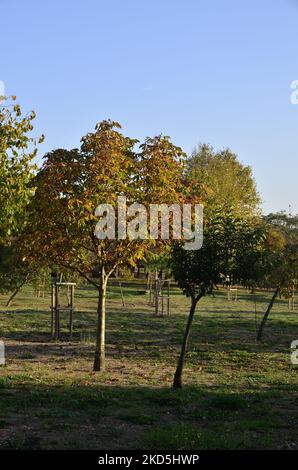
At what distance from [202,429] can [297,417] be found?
8.32 feet

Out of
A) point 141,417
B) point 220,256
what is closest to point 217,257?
point 220,256

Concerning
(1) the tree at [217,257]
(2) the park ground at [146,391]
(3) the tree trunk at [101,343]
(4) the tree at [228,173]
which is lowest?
(2) the park ground at [146,391]

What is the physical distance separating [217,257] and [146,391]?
3671 mm

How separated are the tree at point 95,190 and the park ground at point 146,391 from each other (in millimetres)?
2484

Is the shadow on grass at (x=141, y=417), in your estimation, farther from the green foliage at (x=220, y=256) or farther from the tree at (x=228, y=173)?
the tree at (x=228, y=173)

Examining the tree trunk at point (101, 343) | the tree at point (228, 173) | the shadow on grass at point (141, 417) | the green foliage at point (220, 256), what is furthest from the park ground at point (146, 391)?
the tree at point (228, 173)

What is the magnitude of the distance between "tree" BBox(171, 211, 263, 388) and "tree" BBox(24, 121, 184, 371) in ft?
6.15

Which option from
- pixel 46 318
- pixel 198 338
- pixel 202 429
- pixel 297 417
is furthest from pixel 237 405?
pixel 46 318

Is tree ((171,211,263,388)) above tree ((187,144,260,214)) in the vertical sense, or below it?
below

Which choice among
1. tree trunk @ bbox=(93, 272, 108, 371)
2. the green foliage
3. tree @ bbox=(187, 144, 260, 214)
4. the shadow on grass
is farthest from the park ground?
tree @ bbox=(187, 144, 260, 214)

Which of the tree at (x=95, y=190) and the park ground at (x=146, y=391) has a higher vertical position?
the tree at (x=95, y=190)

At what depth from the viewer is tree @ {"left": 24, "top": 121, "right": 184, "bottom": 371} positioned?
15.2 meters

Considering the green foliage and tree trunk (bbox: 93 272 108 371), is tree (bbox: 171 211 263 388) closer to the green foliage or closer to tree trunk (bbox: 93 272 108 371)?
the green foliage

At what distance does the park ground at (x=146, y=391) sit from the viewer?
925 centimetres
